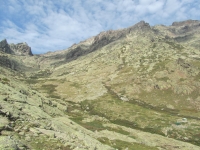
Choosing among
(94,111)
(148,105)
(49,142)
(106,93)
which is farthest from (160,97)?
(49,142)

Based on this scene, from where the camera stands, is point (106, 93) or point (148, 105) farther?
point (106, 93)

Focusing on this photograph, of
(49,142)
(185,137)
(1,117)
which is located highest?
(1,117)

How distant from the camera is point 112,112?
5340 inches

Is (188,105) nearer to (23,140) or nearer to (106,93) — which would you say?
(106,93)

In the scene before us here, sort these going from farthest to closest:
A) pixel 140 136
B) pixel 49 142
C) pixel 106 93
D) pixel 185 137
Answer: pixel 106 93 < pixel 185 137 < pixel 140 136 < pixel 49 142

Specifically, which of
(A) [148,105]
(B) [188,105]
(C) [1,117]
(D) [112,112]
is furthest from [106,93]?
(C) [1,117]

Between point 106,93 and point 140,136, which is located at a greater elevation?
point 106,93

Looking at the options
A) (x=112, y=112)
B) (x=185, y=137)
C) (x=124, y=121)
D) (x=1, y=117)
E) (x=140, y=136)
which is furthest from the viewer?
(x=112, y=112)

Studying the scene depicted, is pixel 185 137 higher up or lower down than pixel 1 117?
lower down

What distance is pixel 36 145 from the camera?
27.8 m

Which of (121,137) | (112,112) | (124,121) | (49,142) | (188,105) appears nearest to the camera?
(49,142)

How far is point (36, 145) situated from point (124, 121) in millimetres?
94531

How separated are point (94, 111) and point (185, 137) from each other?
62349mm

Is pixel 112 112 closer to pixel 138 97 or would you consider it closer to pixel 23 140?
pixel 138 97
